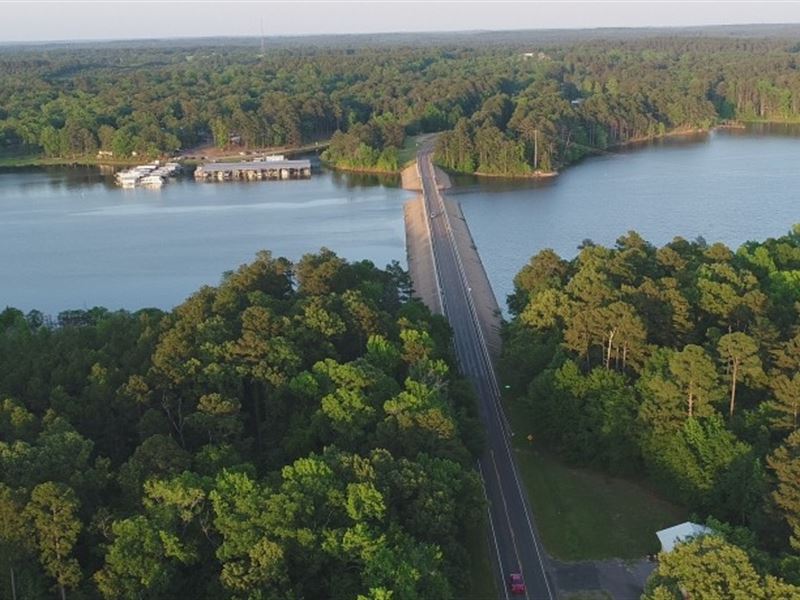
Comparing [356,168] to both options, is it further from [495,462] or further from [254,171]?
[495,462]

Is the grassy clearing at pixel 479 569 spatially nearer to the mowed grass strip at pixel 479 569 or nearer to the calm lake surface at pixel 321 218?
the mowed grass strip at pixel 479 569

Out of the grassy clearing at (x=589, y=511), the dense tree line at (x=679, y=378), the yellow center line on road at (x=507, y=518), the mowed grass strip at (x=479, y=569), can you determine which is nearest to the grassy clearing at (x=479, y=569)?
the mowed grass strip at (x=479, y=569)

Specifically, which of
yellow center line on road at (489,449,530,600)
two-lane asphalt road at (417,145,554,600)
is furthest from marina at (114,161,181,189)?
yellow center line on road at (489,449,530,600)

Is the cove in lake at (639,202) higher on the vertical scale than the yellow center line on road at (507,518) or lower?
higher

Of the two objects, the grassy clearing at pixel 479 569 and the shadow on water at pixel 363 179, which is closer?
the grassy clearing at pixel 479 569

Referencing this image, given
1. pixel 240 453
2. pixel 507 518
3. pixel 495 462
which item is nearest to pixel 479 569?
pixel 507 518

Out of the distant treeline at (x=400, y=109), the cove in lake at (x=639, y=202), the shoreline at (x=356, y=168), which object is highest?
the distant treeline at (x=400, y=109)

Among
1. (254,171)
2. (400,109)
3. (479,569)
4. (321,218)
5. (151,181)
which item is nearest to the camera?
(479,569)
